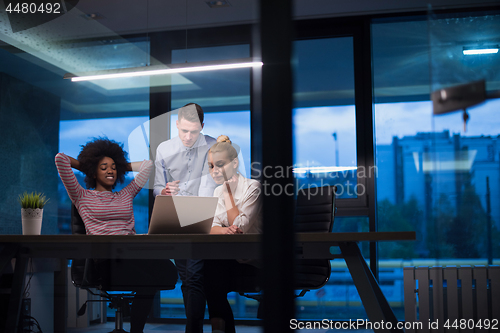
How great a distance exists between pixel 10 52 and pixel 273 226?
452 cm

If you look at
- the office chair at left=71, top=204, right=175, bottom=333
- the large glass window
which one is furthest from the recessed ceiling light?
the office chair at left=71, top=204, right=175, bottom=333

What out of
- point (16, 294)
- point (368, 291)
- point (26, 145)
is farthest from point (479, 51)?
point (26, 145)

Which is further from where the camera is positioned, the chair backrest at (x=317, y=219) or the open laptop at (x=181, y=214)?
the chair backrest at (x=317, y=219)

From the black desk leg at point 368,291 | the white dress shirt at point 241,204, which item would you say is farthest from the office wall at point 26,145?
the black desk leg at point 368,291

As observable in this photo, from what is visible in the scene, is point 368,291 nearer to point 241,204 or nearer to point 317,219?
point 241,204

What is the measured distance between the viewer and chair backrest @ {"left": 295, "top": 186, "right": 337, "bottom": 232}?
8.05 feet

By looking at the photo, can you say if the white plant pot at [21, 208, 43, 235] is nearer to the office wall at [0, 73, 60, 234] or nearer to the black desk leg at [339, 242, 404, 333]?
the black desk leg at [339, 242, 404, 333]

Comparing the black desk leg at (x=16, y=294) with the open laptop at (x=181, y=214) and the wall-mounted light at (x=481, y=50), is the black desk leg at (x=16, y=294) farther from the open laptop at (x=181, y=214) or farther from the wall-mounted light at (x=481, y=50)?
the wall-mounted light at (x=481, y=50)

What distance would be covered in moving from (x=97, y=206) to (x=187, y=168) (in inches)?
37.7

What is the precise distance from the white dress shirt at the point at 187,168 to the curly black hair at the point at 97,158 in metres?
0.50

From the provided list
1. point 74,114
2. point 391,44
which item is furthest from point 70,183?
point 391,44

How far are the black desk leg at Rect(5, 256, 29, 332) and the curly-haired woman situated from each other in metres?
0.45

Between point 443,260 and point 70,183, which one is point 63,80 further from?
point 443,260

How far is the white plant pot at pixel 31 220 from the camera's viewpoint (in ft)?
6.60
